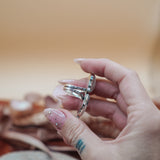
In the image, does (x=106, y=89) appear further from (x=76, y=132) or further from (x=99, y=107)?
(x=76, y=132)

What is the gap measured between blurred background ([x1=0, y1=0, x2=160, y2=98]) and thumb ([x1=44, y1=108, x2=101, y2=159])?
47cm

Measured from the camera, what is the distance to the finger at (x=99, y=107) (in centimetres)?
44

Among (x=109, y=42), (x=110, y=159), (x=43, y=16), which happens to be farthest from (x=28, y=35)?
(x=110, y=159)

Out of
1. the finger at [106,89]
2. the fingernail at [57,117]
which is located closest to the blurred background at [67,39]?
the finger at [106,89]

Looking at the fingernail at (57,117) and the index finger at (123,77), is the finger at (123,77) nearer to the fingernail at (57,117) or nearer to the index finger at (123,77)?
the index finger at (123,77)

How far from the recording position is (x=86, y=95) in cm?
39

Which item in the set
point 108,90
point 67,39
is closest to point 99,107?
point 108,90

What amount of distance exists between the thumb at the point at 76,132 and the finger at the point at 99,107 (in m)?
0.08

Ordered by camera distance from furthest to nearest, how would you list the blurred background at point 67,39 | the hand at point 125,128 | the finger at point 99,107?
the blurred background at point 67,39
the finger at point 99,107
the hand at point 125,128

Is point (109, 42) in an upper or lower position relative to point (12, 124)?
upper

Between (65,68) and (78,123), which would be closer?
(78,123)

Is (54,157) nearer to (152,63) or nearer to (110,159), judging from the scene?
(110,159)

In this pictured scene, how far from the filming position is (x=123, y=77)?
14.1 inches

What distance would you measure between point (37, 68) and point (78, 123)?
0.58m
